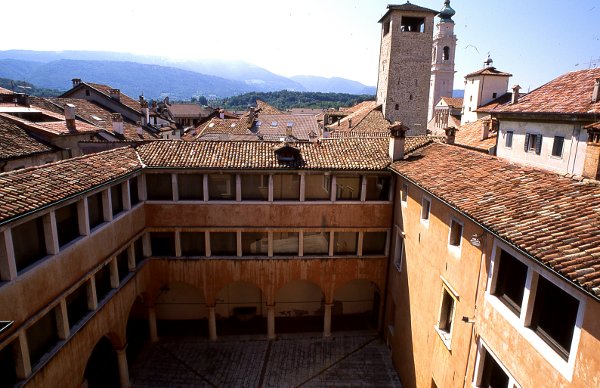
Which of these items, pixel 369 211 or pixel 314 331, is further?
pixel 314 331

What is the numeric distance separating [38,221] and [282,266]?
11455 millimetres

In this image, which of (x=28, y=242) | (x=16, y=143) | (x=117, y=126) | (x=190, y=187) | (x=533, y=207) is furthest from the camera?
(x=117, y=126)

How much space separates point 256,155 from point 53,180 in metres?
9.08

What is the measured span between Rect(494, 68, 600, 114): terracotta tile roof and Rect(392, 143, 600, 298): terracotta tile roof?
193 inches

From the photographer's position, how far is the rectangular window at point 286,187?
19938 mm

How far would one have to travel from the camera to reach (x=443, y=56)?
75312 mm

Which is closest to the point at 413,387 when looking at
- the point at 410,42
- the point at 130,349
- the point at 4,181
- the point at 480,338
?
the point at 480,338

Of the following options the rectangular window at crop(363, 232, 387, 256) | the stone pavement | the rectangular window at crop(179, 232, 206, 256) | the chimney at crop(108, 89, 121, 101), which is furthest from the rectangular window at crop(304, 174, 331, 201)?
the chimney at crop(108, 89, 121, 101)

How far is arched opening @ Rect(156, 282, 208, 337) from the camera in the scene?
2278 centimetres

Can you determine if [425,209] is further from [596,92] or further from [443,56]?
[443,56]

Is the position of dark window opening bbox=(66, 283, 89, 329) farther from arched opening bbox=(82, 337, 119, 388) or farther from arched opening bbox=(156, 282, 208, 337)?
arched opening bbox=(156, 282, 208, 337)

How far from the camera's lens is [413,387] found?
16.5m

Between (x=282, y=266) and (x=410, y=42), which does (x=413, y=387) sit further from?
(x=410, y=42)

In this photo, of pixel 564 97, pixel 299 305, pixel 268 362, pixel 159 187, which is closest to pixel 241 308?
pixel 299 305
